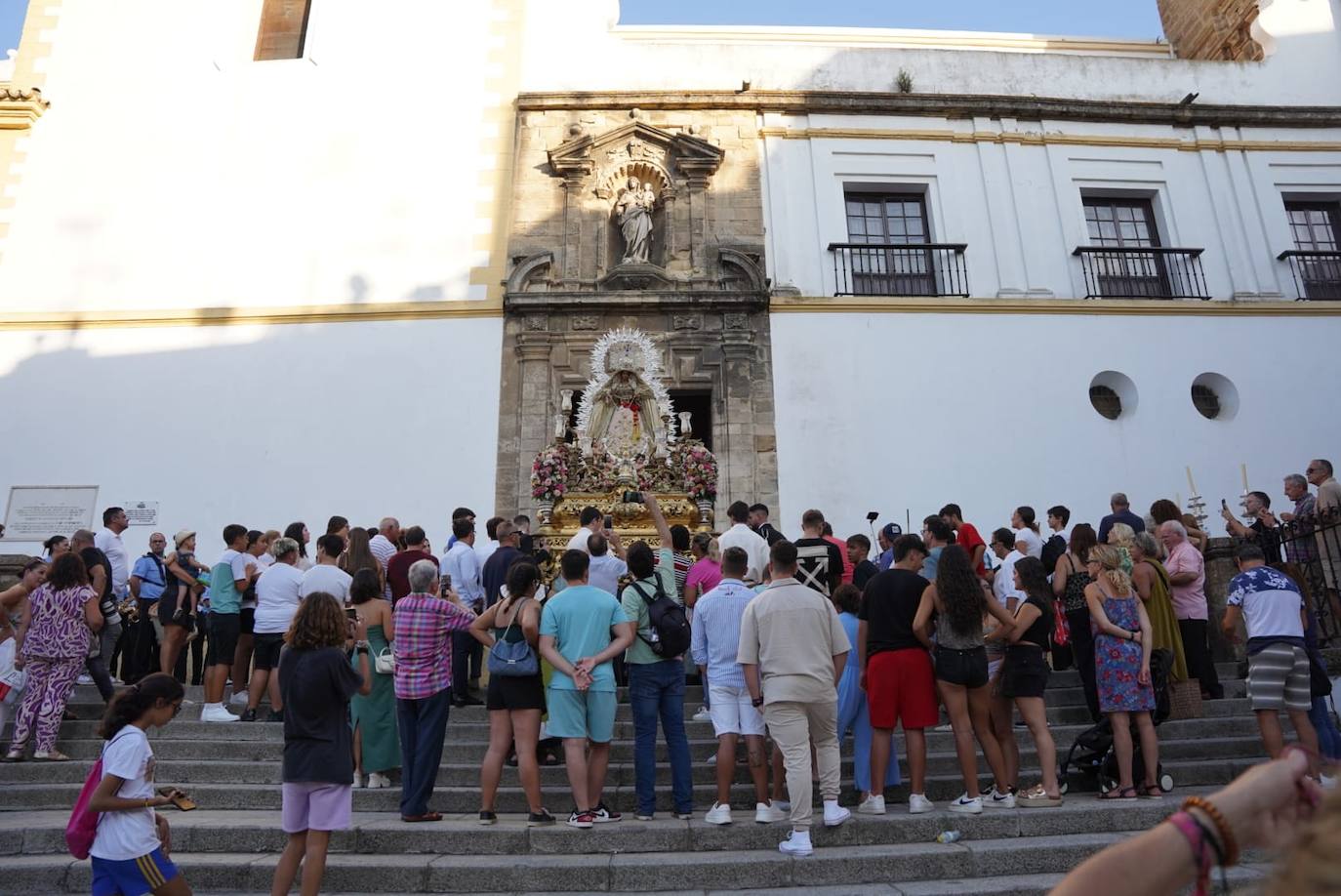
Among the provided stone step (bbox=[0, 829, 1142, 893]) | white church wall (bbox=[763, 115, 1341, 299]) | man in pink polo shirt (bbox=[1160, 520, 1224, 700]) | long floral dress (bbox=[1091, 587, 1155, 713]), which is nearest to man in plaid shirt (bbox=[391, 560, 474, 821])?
stone step (bbox=[0, 829, 1142, 893])

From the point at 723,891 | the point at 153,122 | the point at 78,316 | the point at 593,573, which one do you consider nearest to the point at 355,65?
the point at 153,122

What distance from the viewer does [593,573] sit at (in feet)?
21.2

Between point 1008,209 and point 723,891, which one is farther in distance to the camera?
point 1008,209

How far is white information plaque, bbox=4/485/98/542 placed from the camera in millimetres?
11625

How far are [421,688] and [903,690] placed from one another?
2.82 meters

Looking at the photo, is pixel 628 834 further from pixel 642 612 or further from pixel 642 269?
pixel 642 269

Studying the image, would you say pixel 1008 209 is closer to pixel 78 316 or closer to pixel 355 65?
pixel 355 65

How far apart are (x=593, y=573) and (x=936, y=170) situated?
33.2 feet

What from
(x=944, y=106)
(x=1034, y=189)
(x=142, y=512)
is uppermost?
(x=944, y=106)

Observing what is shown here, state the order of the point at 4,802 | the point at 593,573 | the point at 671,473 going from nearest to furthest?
the point at 4,802
the point at 593,573
the point at 671,473

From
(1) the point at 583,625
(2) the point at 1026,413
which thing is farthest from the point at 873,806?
(2) the point at 1026,413

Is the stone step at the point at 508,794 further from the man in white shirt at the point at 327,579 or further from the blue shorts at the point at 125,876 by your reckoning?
the blue shorts at the point at 125,876

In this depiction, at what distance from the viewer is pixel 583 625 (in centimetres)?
524

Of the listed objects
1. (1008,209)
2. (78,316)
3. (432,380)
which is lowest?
(432,380)
